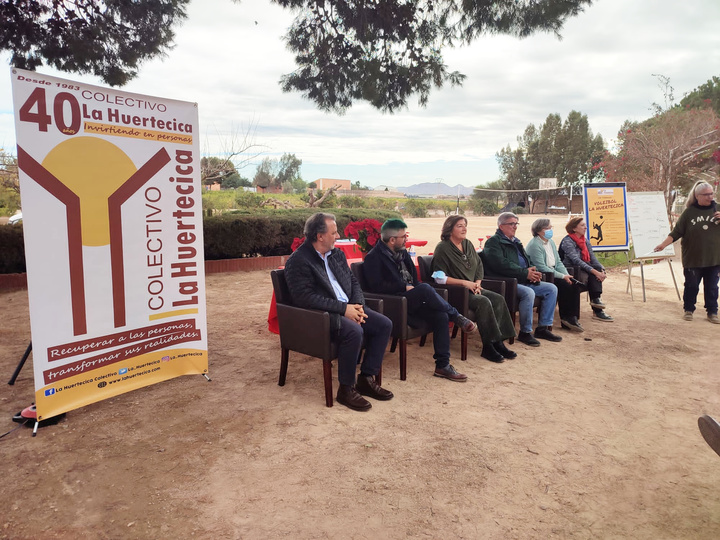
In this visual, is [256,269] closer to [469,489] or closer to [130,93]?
[130,93]

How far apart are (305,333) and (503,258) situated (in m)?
2.43

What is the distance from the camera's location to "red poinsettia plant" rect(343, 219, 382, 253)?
4.79 meters

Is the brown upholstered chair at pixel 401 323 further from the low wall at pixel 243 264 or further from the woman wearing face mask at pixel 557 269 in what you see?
the low wall at pixel 243 264

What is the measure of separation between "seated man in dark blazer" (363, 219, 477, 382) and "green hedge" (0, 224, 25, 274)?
5984 millimetres

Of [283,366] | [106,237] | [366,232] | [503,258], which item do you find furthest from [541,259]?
[106,237]

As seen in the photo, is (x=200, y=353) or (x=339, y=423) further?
(x=200, y=353)

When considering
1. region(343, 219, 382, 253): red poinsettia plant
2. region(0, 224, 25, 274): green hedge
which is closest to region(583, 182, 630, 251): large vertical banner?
region(343, 219, 382, 253): red poinsettia plant

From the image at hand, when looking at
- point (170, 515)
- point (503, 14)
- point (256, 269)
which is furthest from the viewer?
point (256, 269)

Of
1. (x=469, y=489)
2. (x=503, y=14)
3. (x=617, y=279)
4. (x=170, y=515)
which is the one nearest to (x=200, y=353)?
(x=170, y=515)

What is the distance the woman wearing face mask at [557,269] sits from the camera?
5203 mm

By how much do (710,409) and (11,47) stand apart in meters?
7.68

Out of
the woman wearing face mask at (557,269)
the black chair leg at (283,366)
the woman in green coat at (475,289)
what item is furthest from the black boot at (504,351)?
the black chair leg at (283,366)

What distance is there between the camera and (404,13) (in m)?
6.17

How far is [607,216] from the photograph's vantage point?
6.86 meters
